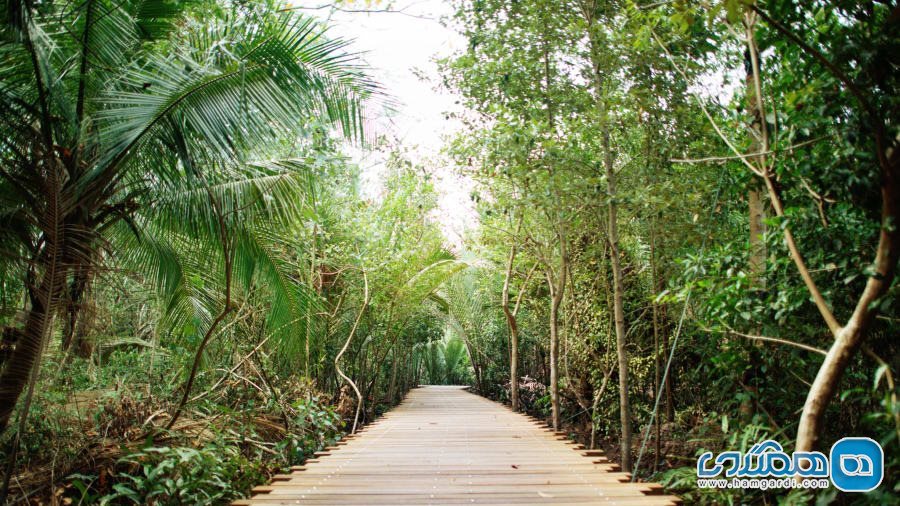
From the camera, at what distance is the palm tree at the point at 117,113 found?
3252 mm

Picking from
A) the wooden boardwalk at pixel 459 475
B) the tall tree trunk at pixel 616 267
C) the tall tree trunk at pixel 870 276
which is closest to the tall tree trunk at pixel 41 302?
the wooden boardwalk at pixel 459 475

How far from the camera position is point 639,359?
6.39 metres

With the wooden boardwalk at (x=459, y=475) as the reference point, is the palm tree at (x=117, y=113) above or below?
above

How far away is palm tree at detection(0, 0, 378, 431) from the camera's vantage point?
3252 millimetres

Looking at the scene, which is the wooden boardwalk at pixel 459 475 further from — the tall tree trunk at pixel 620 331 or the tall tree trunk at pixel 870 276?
the tall tree trunk at pixel 870 276

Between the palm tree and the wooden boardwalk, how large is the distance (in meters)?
1.51

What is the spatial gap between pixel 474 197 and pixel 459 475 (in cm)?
313

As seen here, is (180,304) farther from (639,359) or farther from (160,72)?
(639,359)

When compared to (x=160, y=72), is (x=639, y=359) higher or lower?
lower

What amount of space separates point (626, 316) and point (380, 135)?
398cm

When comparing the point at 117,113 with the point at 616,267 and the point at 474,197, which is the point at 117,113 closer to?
the point at 474,197

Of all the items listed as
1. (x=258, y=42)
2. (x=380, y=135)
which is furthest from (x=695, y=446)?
(x=258, y=42)

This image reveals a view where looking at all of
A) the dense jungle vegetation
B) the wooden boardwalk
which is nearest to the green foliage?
the dense jungle vegetation

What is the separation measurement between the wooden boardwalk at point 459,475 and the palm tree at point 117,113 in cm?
151
